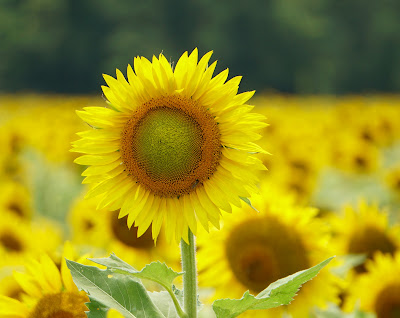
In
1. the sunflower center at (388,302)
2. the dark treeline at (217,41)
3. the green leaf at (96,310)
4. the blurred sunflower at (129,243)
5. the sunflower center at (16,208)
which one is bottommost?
the green leaf at (96,310)

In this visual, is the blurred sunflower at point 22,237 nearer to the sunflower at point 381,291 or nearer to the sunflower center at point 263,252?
the sunflower center at point 263,252

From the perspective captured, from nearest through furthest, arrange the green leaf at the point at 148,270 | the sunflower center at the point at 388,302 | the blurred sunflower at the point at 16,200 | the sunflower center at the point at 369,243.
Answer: the green leaf at the point at 148,270
the sunflower center at the point at 388,302
the sunflower center at the point at 369,243
the blurred sunflower at the point at 16,200

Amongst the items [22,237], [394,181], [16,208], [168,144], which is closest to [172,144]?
[168,144]

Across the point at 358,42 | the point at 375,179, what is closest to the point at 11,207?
the point at 375,179

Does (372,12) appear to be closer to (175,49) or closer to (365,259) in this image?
(175,49)

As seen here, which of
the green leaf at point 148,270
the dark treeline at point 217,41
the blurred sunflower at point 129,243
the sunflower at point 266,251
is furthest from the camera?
the dark treeline at point 217,41

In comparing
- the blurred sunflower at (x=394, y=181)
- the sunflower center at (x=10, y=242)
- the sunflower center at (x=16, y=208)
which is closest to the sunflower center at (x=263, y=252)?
the sunflower center at (x=10, y=242)

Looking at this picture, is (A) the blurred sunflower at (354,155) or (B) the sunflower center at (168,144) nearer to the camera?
(B) the sunflower center at (168,144)
